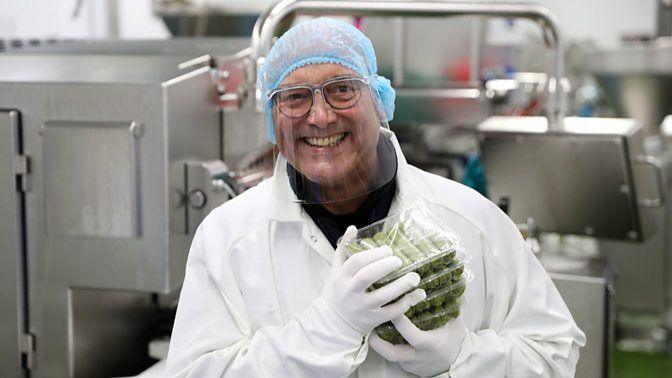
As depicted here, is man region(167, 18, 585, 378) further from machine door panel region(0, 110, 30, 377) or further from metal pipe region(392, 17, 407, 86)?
metal pipe region(392, 17, 407, 86)

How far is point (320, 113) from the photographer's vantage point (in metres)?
1.28

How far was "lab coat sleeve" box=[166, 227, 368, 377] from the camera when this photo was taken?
1241mm

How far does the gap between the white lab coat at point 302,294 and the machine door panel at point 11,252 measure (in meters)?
0.72

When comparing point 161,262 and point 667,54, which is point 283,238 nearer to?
point 161,262

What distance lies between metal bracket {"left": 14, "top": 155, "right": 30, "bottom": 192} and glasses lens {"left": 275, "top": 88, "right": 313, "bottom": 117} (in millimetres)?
880

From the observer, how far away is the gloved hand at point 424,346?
4.03 ft

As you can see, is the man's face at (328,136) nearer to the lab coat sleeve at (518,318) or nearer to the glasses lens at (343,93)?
the glasses lens at (343,93)

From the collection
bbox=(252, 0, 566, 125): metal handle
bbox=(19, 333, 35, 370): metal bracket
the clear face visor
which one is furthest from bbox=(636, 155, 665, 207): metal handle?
bbox=(19, 333, 35, 370): metal bracket

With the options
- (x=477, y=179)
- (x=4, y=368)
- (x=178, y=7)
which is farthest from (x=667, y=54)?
(x=4, y=368)

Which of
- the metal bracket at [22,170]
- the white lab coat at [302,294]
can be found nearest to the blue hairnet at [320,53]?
the white lab coat at [302,294]

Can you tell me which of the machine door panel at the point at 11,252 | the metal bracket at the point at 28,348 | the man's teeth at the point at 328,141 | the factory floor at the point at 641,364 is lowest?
the factory floor at the point at 641,364

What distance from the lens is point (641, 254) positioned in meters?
4.08

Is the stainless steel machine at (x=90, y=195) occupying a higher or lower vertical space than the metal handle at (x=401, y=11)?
lower

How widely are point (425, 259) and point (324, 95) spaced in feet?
0.98
